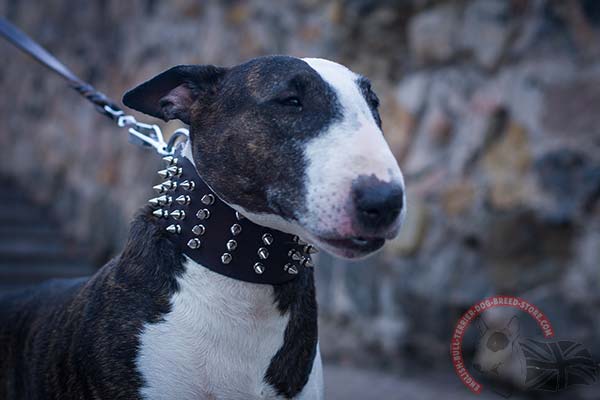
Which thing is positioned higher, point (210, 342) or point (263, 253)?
point (263, 253)

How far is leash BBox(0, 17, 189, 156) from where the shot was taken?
2223 mm

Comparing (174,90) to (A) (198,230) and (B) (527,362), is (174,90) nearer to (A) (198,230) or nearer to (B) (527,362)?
(A) (198,230)

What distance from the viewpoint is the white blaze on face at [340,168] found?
1.56 m

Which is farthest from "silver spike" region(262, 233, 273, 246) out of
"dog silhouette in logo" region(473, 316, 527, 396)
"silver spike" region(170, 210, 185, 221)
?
"dog silhouette in logo" region(473, 316, 527, 396)

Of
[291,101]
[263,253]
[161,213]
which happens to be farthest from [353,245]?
[161,213]

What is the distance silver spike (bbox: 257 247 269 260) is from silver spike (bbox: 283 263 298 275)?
0.06 metres

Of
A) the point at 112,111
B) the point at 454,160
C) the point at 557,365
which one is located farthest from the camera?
the point at 454,160

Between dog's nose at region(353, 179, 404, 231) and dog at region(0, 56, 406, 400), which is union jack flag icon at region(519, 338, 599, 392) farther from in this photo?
dog's nose at region(353, 179, 404, 231)

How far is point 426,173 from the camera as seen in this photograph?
Answer: 3.69 m

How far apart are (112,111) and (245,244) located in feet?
3.52

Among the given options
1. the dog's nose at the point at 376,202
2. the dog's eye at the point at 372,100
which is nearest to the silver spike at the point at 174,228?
the dog's nose at the point at 376,202

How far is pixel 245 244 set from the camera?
176 centimetres

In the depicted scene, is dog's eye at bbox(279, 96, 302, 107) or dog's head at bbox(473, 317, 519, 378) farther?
dog's head at bbox(473, 317, 519, 378)

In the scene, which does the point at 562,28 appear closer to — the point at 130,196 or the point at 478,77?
the point at 478,77
